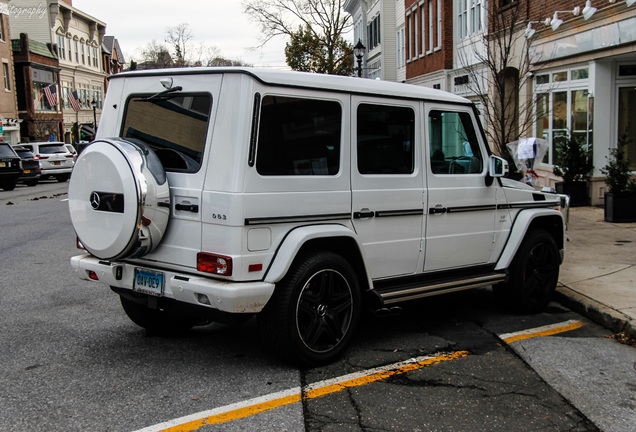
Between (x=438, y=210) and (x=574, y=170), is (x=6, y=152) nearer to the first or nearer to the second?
(x=574, y=170)

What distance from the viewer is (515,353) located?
5.44 metres

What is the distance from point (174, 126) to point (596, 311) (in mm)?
4265

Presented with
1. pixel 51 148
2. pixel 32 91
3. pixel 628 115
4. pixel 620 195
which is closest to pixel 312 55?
pixel 51 148

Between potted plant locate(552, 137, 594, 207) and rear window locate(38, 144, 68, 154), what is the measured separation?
78.2ft

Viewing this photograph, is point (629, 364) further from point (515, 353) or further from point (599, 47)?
point (599, 47)

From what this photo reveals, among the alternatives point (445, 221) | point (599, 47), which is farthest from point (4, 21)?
point (445, 221)

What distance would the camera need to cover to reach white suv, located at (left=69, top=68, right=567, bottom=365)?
466 cm

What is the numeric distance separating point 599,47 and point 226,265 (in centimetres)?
1218

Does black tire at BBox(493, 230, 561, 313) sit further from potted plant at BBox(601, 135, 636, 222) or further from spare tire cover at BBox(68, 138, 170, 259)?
potted plant at BBox(601, 135, 636, 222)

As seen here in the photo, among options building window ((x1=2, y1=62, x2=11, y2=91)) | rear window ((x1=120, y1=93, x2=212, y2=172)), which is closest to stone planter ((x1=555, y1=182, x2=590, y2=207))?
rear window ((x1=120, y1=93, x2=212, y2=172))

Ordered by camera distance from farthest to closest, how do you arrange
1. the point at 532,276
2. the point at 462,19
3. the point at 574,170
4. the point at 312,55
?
Answer: the point at 312,55
the point at 462,19
the point at 574,170
the point at 532,276

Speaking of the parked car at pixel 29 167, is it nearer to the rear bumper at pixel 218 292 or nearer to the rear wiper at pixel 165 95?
the rear wiper at pixel 165 95

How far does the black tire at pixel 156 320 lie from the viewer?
19.3ft

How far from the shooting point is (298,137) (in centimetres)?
501
